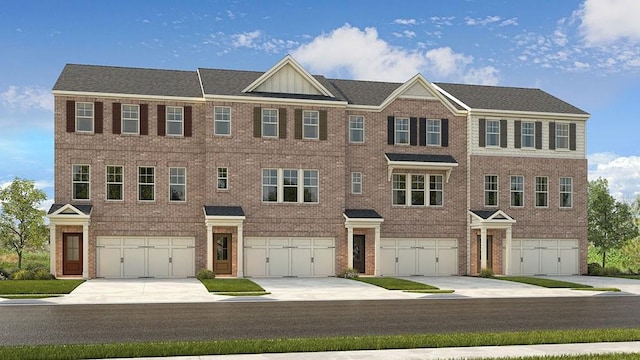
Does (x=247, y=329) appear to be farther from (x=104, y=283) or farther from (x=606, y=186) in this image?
(x=606, y=186)

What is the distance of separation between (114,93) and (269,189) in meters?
9.36

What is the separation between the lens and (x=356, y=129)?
4103 cm

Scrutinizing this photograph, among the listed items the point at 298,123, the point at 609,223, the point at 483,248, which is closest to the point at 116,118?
the point at 298,123

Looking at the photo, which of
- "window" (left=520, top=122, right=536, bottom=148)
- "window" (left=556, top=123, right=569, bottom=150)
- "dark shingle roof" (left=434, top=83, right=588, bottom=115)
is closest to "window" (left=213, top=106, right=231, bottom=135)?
"dark shingle roof" (left=434, top=83, right=588, bottom=115)

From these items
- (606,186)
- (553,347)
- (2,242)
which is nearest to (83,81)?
(2,242)

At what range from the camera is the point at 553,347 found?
1619cm

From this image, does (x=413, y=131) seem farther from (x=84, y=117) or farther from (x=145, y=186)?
(x=84, y=117)

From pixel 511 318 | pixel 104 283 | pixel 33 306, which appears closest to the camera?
pixel 511 318

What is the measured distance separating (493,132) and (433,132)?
3.66 m

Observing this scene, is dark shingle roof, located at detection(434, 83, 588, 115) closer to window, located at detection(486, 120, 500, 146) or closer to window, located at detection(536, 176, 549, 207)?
window, located at detection(486, 120, 500, 146)

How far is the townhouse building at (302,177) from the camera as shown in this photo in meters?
37.7

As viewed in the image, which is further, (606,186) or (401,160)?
(606,186)

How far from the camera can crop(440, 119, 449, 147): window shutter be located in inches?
1662

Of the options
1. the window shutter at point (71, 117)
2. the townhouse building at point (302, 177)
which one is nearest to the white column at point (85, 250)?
the townhouse building at point (302, 177)
